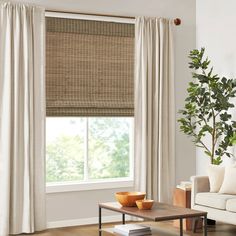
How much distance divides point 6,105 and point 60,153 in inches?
41.5

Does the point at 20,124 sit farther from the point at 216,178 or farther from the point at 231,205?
the point at 231,205

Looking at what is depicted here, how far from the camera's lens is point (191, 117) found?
7.95 meters

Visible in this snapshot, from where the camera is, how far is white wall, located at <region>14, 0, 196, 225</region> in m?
7.00

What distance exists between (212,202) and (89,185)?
1.75m

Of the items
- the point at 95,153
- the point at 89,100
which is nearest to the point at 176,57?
the point at 89,100

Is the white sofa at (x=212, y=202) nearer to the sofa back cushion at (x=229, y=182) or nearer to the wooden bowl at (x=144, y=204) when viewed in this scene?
the sofa back cushion at (x=229, y=182)

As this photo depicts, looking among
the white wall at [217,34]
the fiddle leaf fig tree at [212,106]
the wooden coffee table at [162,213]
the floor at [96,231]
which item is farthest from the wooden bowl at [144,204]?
the white wall at [217,34]

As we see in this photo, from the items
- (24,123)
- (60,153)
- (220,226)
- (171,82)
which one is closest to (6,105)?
(24,123)

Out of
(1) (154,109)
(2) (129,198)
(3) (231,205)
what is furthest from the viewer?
(1) (154,109)

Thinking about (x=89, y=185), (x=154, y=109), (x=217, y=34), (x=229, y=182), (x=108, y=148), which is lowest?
(x=89, y=185)

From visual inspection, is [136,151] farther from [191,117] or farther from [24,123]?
[24,123]

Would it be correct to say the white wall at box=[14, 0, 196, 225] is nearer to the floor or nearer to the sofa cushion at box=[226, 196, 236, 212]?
the floor

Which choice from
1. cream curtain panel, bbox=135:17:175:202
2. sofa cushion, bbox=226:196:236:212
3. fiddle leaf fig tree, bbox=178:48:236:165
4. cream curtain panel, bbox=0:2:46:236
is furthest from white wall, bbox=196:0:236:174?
cream curtain panel, bbox=0:2:46:236

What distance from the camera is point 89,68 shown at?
281 inches
